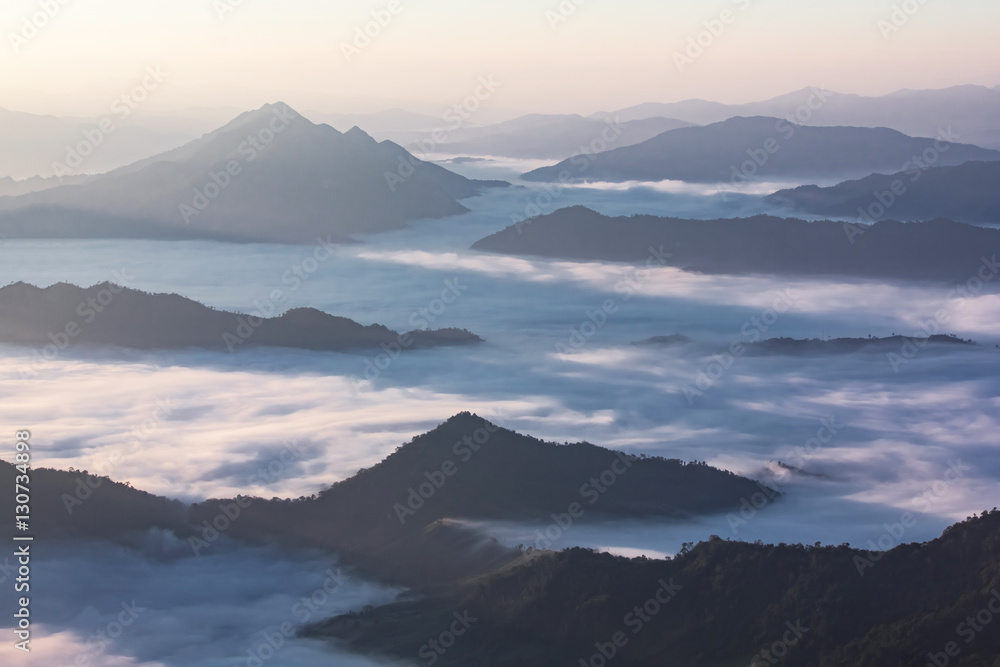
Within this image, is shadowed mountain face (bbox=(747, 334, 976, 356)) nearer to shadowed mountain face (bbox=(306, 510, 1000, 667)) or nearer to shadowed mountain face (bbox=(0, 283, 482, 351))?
shadowed mountain face (bbox=(0, 283, 482, 351))

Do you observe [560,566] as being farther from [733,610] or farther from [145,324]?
[145,324]

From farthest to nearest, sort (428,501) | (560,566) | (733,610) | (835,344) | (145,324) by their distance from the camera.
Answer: (835,344)
(145,324)
(428,501)
(560,566)
(733,610)

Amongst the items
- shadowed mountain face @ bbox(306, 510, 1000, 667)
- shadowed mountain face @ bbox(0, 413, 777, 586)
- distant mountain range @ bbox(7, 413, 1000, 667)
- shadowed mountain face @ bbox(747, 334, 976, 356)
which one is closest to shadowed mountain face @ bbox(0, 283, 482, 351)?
shadowed mountain face @ bbox(747, 334, 976, 356)

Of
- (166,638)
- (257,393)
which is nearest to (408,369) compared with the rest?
(257,393)

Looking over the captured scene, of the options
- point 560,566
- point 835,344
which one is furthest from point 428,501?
point 835,344

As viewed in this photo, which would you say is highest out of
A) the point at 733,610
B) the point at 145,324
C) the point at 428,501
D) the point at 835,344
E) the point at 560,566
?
the point at 835,344

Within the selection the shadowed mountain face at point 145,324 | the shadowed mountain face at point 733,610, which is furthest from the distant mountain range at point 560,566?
the shadowed mountain face at point 145,324

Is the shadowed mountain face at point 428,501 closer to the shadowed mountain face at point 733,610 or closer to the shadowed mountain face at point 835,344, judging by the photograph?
the shadowed mountain face at point 733,610
